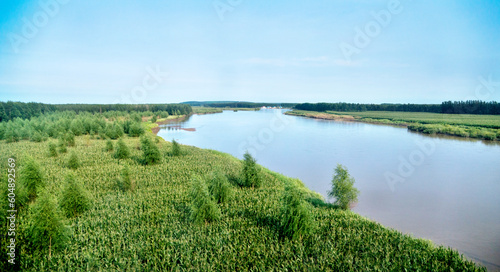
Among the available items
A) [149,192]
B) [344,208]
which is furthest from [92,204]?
[344,208]

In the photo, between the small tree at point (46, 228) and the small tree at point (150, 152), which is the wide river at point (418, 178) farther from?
the small tree at point (46, 228)

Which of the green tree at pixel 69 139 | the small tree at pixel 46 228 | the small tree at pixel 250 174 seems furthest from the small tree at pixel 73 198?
the green tree at pixel 69 139

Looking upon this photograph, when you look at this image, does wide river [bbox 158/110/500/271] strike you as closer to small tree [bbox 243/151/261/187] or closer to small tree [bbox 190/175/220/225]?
small tree [bbox 243/151/261/187]

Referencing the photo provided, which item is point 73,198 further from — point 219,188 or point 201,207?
point 219,188

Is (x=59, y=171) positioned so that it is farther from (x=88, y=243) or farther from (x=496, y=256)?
(x=496, y=256)

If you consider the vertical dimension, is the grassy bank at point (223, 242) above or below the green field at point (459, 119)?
below
